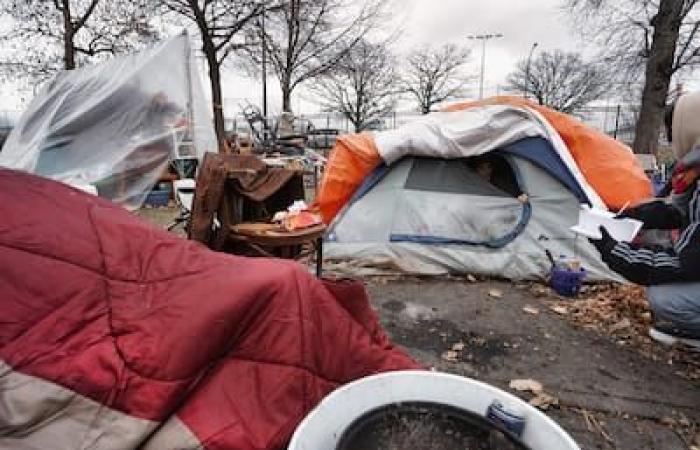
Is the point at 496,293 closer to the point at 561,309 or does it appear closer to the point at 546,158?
the point at 561,309

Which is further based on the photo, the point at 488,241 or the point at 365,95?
the point at 365,95

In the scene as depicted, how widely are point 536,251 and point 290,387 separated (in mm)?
3135

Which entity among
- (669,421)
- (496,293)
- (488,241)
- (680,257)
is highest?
(680,257)

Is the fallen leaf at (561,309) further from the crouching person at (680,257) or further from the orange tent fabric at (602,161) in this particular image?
the orange tent fabric at (602,161)

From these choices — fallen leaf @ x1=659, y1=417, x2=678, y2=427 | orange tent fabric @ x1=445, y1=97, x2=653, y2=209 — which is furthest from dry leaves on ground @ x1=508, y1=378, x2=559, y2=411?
orange tent fabric @ x1=445, y1=97, x2=653, y2=209

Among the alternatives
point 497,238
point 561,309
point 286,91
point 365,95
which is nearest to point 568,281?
point 561,309

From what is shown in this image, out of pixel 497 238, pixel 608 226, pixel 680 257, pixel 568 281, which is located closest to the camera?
pixel 680 257

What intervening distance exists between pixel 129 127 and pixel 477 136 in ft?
19.4

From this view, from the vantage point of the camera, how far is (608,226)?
283 centimetres

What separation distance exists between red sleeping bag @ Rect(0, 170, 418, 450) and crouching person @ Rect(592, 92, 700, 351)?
1.66 m

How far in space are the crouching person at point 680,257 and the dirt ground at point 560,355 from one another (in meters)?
0.33

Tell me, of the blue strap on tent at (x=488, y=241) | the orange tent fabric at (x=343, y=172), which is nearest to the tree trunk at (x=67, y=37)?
the orange tent fabric at (x=343, y=172)

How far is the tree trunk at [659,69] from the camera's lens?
9992mm

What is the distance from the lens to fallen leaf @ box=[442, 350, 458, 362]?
280cm
